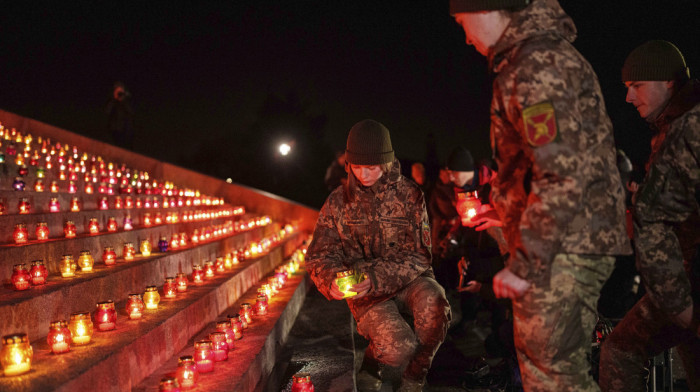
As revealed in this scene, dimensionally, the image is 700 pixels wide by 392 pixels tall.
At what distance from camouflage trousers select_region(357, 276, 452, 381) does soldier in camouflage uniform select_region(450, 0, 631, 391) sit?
1.12 metres

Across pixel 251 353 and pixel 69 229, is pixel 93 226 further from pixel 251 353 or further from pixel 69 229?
pixel 251 353

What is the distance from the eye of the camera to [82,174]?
702cm

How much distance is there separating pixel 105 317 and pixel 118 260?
1580mm

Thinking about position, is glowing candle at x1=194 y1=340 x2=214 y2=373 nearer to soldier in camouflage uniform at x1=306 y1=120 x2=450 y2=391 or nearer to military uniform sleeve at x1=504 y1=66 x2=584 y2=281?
soldier in camouflage uniform at x1=306 y1=120 x2=450 y2=391

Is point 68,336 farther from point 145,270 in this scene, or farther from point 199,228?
point 199,228

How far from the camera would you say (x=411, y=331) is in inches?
142

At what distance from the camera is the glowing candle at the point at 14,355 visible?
7.98 ft

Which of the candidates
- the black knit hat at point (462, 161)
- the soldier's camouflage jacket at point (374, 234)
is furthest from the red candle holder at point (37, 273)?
the black knit hat at point (462, 161)

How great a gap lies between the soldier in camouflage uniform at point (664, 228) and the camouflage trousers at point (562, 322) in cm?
71

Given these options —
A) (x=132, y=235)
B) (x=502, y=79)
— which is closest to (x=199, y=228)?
(x=132, y=235)

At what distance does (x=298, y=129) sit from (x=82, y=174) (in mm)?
29291

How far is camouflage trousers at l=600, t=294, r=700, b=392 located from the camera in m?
3.00

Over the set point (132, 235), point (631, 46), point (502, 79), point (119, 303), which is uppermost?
point (631, 46)

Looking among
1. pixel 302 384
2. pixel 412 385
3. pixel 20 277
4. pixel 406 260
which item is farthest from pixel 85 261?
pixel 412 385
